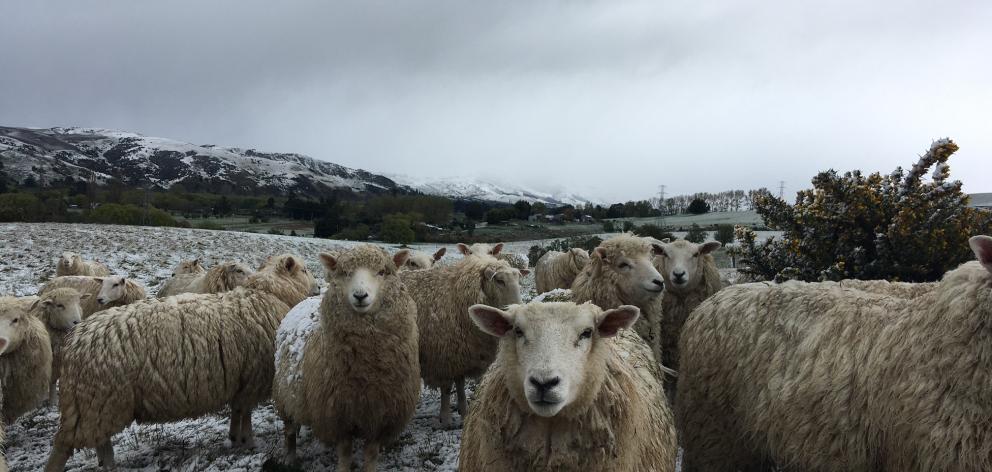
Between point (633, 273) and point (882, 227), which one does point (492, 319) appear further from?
point (882, 227)

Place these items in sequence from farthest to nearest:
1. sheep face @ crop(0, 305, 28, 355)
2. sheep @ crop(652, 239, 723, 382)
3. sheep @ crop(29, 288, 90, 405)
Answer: sheep @ crop(29, 288, 90, 405), sheep @ crop(652, 239, 723, 382), sheep face @ crop(0, 305, 28, 355)

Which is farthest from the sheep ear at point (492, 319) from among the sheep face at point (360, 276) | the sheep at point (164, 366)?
the sheep at point (164, 366)

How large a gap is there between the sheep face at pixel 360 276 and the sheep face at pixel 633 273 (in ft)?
8.26

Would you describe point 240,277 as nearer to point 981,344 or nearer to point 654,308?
point 654,308

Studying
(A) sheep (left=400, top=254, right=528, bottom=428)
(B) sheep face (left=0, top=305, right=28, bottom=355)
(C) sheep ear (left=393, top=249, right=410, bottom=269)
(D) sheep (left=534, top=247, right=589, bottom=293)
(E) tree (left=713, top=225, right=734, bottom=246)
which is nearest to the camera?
(C) sheep ear (left=393, top=249, right=410, bottom=269)

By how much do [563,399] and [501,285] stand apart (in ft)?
14.3

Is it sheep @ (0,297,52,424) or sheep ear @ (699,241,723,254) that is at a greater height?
sheep ear @ (699,241,723,254)

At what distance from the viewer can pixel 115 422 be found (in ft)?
15.8

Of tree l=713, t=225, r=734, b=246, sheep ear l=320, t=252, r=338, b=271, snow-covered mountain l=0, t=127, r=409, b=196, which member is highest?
snow-covered mountain l=0, t=127, r=409, b=196

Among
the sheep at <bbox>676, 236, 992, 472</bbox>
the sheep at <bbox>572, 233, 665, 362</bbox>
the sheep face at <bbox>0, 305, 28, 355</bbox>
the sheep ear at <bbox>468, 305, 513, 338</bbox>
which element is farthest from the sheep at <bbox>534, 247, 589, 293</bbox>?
the sheep face at <bbox>0, 305, 28, 355</bbox>

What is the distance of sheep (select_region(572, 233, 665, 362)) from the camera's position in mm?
5473

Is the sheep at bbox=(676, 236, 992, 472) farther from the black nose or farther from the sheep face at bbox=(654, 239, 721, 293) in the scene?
the sheep face at bbox=(654, 239, 721, 293)

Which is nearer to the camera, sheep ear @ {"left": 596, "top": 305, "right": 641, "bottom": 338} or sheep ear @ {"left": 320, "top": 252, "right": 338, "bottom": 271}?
sheep ear @ {"left": 596, "top": 305, "right": 641, "bottom": 338}

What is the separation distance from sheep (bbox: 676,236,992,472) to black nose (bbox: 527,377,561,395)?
1.90 meters
